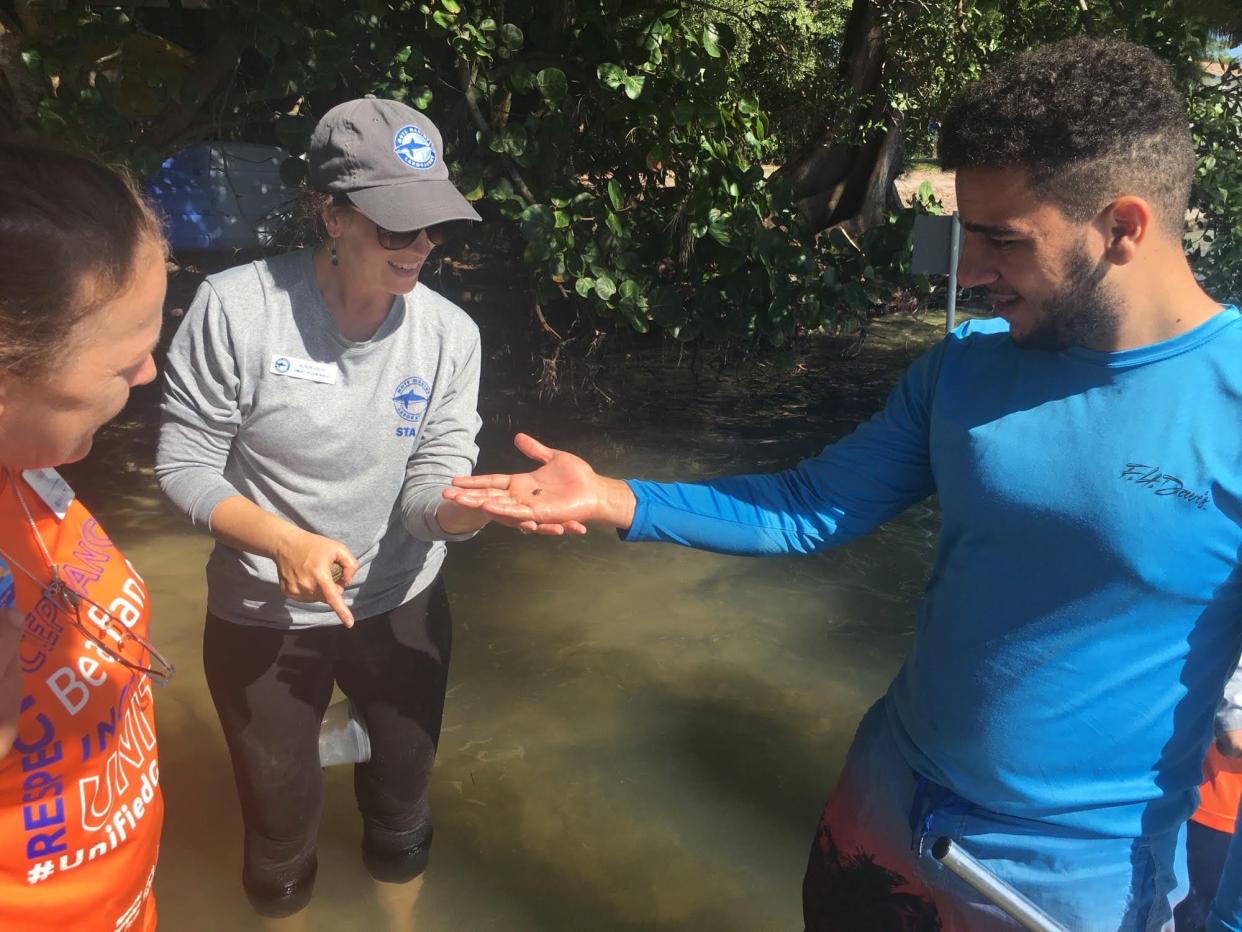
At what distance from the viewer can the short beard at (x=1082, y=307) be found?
158 cm

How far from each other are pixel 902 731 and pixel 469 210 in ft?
4.63

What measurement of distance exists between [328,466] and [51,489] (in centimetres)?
81

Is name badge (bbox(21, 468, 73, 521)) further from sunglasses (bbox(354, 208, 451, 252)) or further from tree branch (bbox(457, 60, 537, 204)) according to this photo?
tree branch (bbox(457, 60, 537, 204))

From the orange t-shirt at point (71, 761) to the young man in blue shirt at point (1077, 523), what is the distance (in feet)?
4.07

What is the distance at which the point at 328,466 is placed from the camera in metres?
2.28

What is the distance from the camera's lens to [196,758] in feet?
12.7

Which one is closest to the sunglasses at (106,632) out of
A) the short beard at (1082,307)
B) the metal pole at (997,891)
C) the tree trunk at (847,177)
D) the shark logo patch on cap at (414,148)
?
the shark logo patch on cap at (414,148)

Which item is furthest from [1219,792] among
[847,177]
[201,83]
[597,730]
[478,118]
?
[847,177]

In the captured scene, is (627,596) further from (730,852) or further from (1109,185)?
(1109,185)

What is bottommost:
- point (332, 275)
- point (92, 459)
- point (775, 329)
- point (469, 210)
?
point (92, 459)

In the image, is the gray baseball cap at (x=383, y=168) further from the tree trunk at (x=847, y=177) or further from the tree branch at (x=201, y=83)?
the tree trunk at (x=847, y=177)

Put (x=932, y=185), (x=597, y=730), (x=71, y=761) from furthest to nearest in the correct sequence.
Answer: (x=932, y=185), (x=597, y=730), (x=71, y=761)

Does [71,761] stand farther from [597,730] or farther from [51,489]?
[597,730]

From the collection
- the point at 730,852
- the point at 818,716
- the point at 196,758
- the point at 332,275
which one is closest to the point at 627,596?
the point at 818,716
